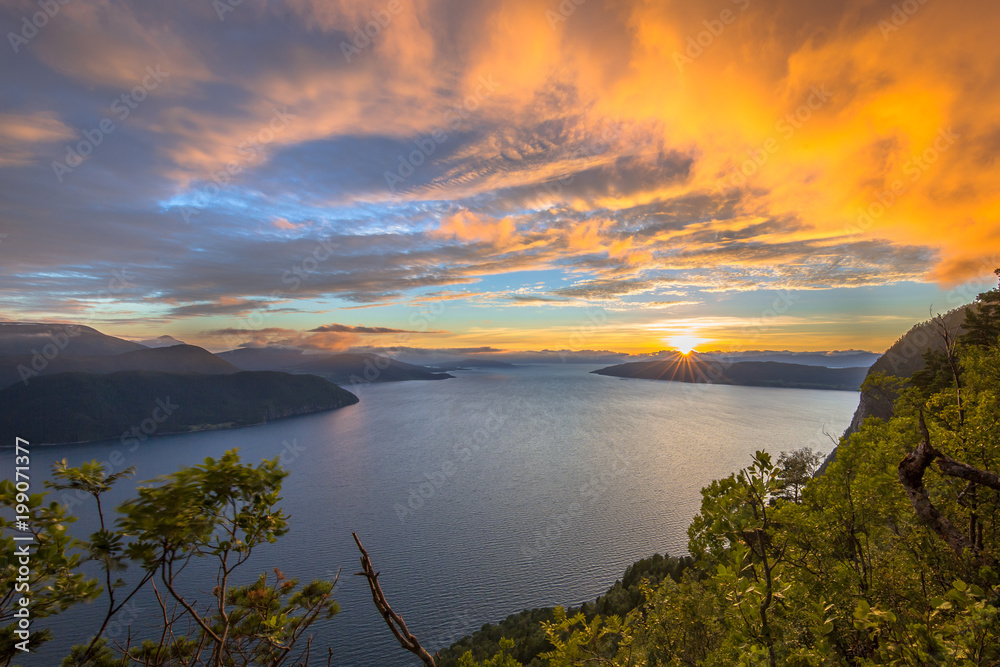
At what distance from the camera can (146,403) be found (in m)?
152

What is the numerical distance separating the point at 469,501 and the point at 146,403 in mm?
162058

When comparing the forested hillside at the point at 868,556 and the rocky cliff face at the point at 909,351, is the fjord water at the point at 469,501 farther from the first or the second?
the rocky cliff face at the point at 909,351

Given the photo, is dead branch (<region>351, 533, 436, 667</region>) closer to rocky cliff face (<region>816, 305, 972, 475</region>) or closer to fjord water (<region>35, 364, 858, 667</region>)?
fjord water (<region>35, 364, 858, 667</region>)

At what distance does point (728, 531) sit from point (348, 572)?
4574 centimetres

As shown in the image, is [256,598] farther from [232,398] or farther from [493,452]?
[232,398]

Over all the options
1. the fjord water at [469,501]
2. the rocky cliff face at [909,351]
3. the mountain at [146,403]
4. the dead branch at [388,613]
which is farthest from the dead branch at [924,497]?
the mountain at [146,403]

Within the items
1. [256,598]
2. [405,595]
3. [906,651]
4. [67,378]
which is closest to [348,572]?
[405,595]

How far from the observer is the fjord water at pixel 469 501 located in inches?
1449

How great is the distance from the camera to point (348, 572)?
40.6 metres

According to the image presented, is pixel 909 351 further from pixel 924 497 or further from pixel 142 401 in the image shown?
pixel 142 401

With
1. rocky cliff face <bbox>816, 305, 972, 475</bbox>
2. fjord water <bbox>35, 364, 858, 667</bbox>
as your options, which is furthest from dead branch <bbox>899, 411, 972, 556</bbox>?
rocky cliff face <bbox>816, 305, 972, 475</bbox>

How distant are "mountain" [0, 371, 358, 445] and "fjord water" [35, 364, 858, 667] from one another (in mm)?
17981

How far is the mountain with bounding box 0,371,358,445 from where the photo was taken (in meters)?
128

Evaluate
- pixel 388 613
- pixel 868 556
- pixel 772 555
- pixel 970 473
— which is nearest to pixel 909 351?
pixel 868 556
